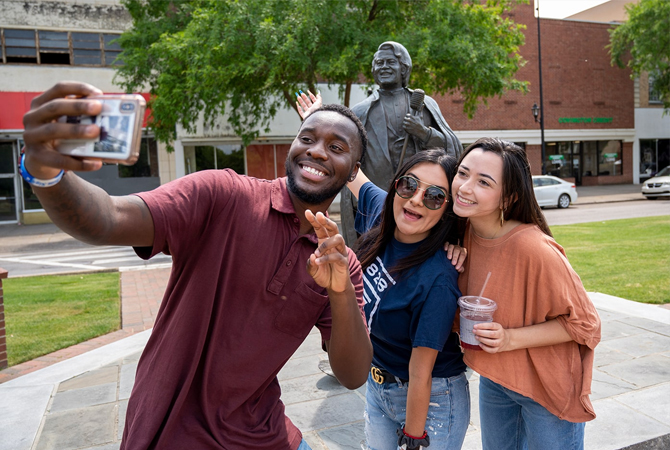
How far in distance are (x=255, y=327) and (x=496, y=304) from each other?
1049 mm

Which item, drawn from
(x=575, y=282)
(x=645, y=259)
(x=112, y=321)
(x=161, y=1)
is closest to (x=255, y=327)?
(x=575, y=282)

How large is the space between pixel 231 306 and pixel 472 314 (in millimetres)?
1035

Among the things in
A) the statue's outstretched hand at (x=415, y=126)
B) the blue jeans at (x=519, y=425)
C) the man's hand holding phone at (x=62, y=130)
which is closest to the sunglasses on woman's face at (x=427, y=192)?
the blue jeans at (x=519, y=425)

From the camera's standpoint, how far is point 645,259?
9484 millimetres

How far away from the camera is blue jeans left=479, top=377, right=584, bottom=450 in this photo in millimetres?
2234

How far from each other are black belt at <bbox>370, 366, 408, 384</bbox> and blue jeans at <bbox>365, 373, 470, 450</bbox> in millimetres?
17

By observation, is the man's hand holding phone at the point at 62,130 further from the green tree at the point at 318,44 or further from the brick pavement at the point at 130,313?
the green tree at the point at 318,44

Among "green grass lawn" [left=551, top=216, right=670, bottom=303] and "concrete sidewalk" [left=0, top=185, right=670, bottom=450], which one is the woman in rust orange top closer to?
"concrete sidewalk" [left=0, top=185, right=670, bottom=450]

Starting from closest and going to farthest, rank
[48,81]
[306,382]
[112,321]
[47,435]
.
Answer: [47,435], [306,382], [112,321], [48,81]

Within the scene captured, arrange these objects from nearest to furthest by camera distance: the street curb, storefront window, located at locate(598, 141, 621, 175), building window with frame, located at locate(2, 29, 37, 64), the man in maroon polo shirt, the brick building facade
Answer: the man in maroon polo shirt → building window with frame, located at locate(2, 29, 37, 64) → the brick building facade → the street curb → storefront window, located at locate(598, 141, 621, 175)

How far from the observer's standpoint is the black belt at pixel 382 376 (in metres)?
2.34

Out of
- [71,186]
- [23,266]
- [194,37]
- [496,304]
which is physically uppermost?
[194,37]

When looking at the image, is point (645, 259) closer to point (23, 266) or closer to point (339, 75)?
point (339, 75)

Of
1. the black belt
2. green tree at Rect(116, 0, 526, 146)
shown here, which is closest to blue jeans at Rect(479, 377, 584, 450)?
the black belt
